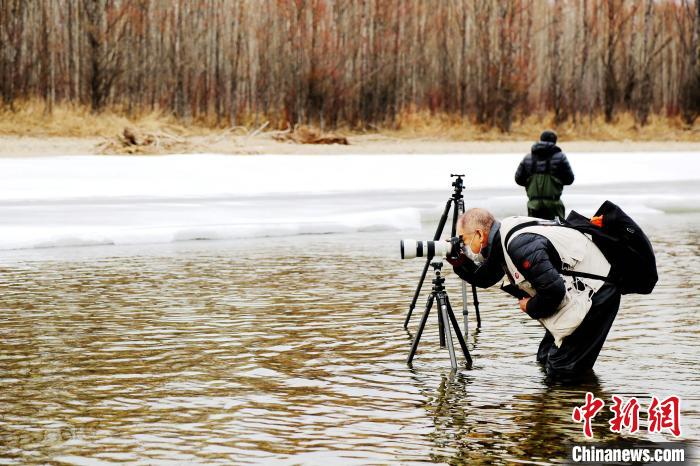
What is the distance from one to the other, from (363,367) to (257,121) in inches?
874

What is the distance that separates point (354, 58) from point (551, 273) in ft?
78.9

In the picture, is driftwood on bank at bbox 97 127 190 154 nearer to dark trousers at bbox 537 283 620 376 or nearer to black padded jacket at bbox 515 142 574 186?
black padded jacket at bbox 515 142 574 186

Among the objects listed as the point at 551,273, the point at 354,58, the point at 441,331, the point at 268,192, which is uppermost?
the point at 354,58

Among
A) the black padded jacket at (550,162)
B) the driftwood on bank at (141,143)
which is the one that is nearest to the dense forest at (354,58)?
the driftwood on bank at (141,143)

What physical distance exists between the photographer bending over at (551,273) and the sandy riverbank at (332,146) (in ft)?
57.7

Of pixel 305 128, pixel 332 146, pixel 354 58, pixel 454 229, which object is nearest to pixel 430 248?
pixel 454 229

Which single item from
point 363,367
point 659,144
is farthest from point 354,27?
point 363,367

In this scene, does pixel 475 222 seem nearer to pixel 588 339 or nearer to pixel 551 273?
pixel 551 273

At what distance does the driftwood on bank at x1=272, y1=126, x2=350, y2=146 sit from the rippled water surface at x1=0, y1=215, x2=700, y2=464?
15387 millimetres

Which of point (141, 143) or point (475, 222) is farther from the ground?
point (141, 143)

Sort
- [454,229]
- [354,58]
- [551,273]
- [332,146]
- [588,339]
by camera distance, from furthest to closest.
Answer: [354,58] < [332,146] < [454,229] < [588,339] < [551,273]

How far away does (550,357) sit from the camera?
689cm

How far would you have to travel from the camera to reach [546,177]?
1166cm

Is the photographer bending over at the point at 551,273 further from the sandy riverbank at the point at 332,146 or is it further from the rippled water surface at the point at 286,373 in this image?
the sandy riverbank at the point at 332,146
